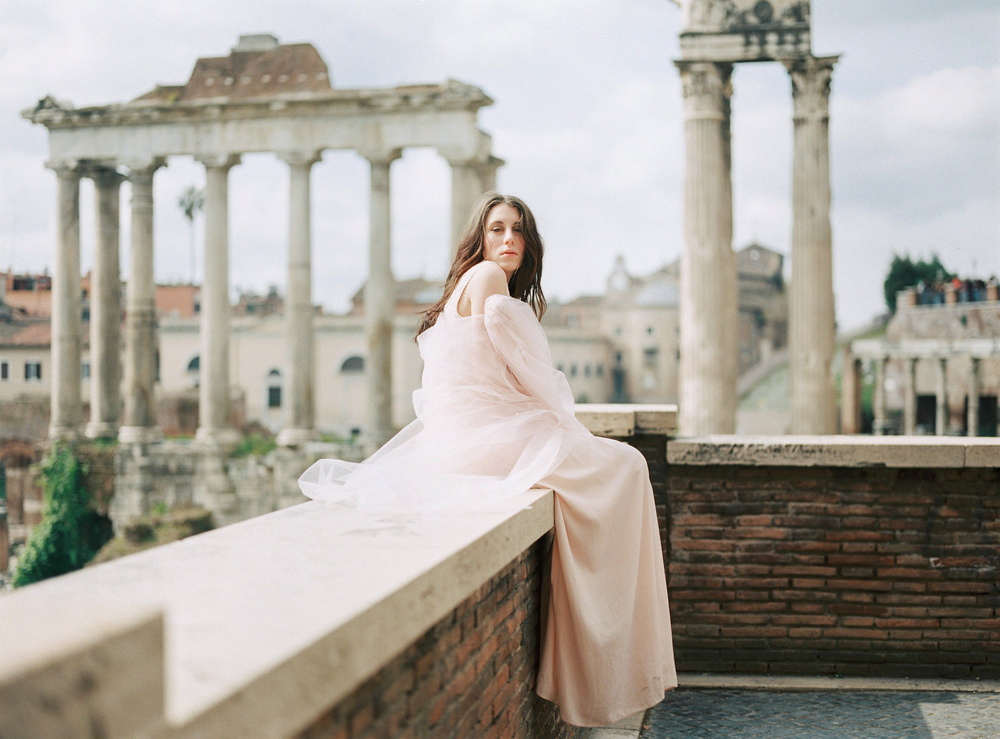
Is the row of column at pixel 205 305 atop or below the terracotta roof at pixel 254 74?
below

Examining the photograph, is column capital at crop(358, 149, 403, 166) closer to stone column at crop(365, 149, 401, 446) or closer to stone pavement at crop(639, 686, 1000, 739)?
stone column at crop(365, 149, 401, 446)

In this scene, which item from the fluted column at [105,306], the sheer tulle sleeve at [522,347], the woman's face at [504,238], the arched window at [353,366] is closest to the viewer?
the sheer tulle sleeve at [522,347]

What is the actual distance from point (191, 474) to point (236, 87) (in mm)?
14361

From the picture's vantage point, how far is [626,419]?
7.92 m

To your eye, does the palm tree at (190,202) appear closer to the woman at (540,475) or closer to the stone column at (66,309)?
the stone column at (66,309)

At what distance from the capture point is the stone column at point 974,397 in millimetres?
46625

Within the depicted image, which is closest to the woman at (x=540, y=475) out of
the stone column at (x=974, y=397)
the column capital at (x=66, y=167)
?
the column capital at (x=66, y=167)

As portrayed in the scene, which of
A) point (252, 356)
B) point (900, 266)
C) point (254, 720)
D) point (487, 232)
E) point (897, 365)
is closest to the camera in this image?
point (254, 720)

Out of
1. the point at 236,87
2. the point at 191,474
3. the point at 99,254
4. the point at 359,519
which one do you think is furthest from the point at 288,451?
the point at 359,519

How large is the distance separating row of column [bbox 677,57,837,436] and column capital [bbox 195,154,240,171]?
18733 millimetres

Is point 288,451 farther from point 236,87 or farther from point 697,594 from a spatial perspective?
point 697,594

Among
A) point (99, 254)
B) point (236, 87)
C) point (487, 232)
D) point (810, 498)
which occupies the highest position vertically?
point (236, 87)

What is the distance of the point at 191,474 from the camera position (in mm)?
37469

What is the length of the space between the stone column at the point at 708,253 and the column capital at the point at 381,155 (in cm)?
1391
